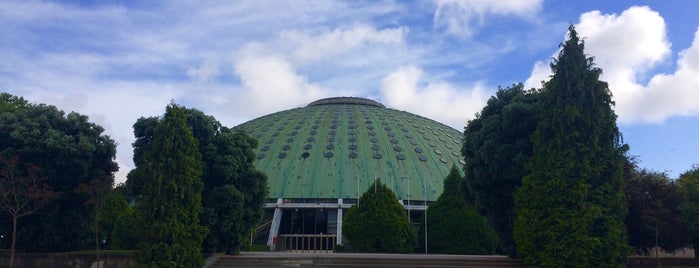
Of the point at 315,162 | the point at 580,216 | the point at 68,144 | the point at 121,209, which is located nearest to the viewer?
the point at 580,216

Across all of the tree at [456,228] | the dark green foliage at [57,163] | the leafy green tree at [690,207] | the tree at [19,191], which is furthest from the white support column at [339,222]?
the leafy green tree at [690,207]

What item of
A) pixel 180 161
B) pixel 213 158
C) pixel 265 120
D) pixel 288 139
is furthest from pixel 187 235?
pixel 265 120

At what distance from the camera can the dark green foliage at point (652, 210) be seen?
78.2ft

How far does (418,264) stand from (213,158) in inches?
399

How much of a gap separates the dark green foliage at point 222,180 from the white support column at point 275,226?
51.2 ft

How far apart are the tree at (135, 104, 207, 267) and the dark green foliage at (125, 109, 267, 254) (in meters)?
2.45

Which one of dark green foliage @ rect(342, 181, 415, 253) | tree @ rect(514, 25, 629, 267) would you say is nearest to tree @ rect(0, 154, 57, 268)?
dark green foliage @ rect(342, 181, 415, 253)

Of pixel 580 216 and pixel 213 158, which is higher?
pixel 213 158

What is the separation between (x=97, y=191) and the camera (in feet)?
79.5

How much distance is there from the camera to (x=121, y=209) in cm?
3872

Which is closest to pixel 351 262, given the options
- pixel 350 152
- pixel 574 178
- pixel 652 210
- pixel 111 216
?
pixel 574 178

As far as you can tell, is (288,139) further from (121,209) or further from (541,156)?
(541,156)

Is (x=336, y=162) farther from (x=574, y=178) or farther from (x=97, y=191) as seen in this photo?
(x=574, y=178)

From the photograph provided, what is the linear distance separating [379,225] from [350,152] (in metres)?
15.9
